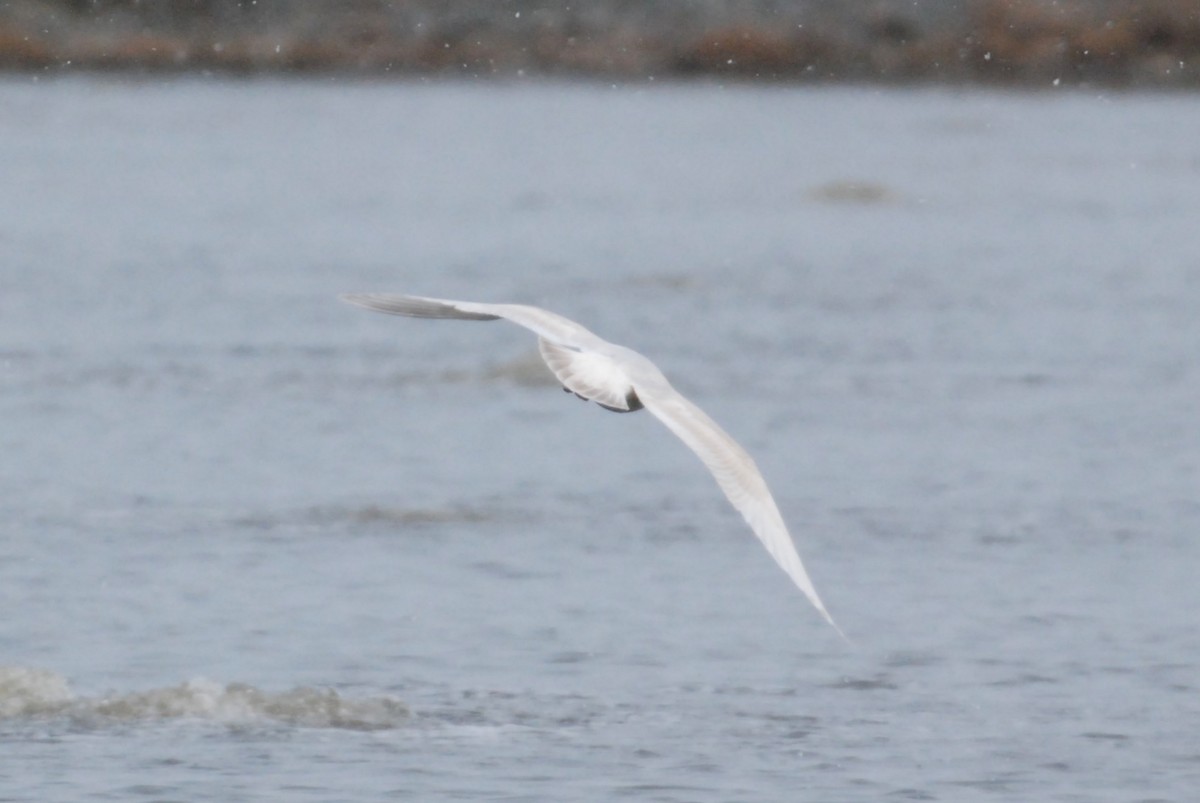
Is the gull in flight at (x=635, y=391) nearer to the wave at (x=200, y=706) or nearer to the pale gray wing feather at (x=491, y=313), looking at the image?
the pale gray wing feather at (x=491, y=313)

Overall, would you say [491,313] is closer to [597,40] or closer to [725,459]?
[725,459]

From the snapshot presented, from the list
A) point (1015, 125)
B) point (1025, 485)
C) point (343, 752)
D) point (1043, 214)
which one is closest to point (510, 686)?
point (343, 752)

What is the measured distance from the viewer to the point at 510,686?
10.4 m

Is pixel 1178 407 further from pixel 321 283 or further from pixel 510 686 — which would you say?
pixel 321 283

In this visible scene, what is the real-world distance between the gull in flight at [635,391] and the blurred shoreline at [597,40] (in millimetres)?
78663

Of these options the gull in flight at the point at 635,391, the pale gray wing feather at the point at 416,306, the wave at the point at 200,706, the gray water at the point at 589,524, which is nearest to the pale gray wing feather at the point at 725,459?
the gull in flight at the point at 635,391

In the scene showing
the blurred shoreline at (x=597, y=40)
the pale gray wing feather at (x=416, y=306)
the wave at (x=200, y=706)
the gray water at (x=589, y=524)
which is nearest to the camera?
the pale gray wing feather at (x=416, y=306)

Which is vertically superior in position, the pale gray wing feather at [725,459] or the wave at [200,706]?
the pale gray wing feather at [725,459]

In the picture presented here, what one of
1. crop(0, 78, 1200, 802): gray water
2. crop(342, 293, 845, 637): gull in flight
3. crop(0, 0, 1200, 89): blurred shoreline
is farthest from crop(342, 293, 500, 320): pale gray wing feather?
crop(0, 0, 1200, 89): blurred shoreline

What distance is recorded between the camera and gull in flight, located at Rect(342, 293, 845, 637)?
720 centimetres

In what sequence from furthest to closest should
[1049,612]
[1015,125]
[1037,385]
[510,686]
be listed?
[1015,125] → [1037,385] → [1049,612] → [510,686]

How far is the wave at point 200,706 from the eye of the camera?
32.2ft

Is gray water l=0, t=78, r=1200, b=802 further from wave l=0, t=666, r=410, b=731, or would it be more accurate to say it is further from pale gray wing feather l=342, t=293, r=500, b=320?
pale gray wing feather l=342, t=293, r=500, b=320

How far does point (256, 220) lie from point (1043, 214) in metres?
10.6
